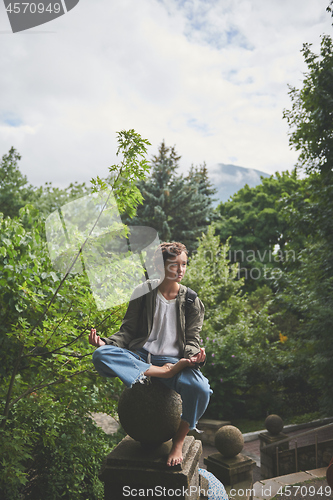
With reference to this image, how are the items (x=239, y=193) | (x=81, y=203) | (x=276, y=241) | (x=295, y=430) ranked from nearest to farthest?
(x=81, y=203) → (x=295, y=430) → (x=276, y=241) → (x=239, y=193)

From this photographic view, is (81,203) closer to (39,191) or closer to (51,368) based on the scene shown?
(51,368)

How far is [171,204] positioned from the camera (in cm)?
2241

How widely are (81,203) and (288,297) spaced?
26.8ft

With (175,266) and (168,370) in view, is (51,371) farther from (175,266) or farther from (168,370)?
(175,266)

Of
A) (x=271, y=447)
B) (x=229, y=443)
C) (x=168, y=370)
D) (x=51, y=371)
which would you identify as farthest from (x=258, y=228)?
(x=168, y=370)

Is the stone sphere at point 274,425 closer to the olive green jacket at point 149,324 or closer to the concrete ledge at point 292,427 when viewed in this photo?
the concrete ledge at point 292,427

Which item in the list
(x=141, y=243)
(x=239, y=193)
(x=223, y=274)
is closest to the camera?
(x=141, y=243)

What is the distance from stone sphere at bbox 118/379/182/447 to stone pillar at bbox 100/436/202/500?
0.43 feet

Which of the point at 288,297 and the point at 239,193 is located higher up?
the point at 239,193

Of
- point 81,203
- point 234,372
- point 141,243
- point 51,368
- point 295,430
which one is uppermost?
point 81,203

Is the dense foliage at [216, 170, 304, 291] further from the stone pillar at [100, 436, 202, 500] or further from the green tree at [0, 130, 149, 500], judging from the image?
the stone pillar at [100, 436, 202, 500]

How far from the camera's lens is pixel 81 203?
3.98m

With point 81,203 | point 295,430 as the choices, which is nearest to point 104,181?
point 81,203

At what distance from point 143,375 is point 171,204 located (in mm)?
19956
